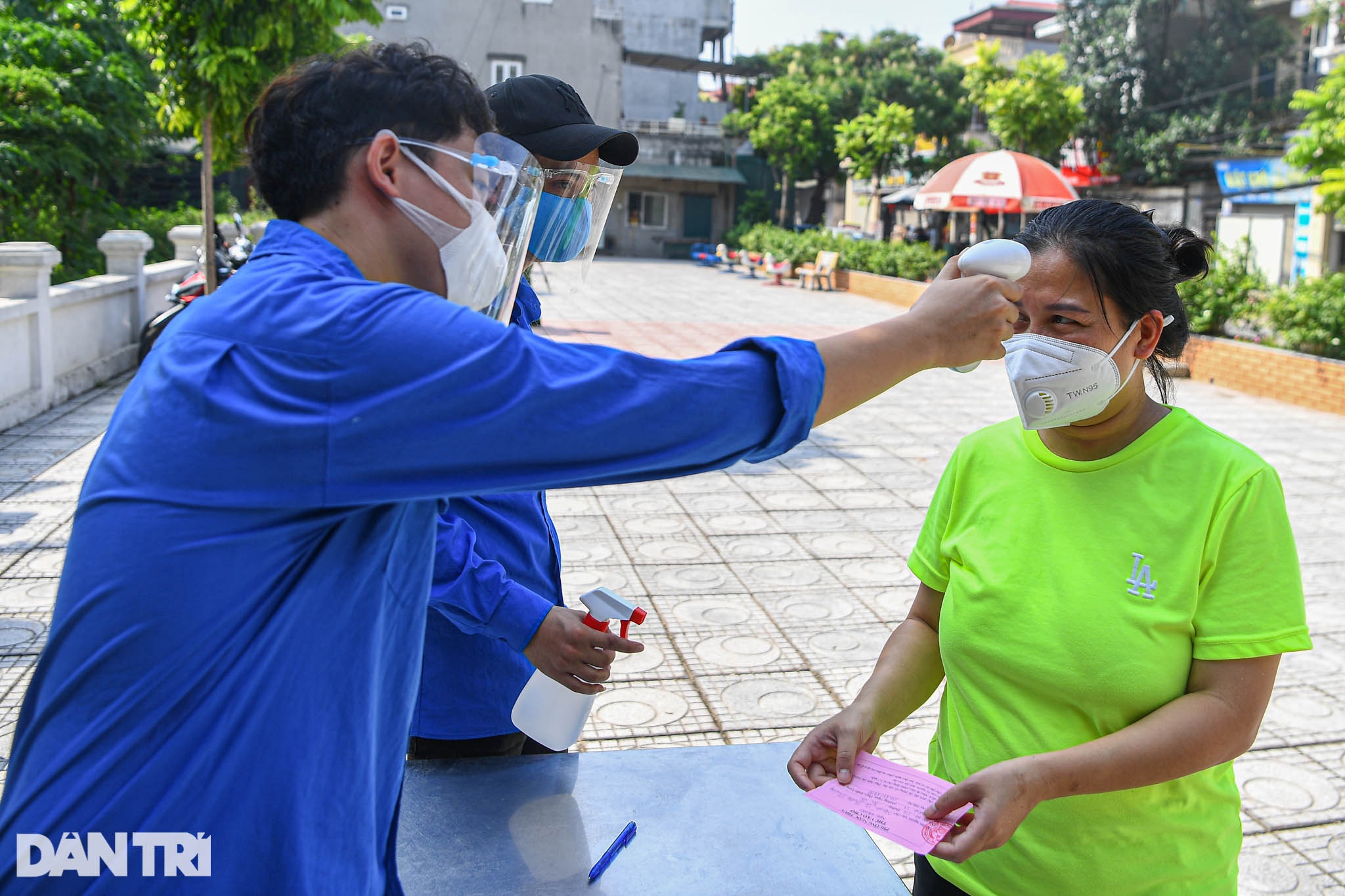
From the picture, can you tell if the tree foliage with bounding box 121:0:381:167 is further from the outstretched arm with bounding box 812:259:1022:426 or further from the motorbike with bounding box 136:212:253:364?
the outstretched arm with bounding box 812:259:1022:426

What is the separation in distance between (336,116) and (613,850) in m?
1.13

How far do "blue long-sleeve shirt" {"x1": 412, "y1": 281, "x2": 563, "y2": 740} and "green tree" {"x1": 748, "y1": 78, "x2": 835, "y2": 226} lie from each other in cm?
3255

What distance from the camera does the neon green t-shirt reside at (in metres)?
1.54

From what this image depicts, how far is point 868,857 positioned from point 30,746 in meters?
1.18

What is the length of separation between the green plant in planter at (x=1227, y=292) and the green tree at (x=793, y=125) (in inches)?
871

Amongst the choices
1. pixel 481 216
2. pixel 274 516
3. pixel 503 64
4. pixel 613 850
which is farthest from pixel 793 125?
pixel 274 516

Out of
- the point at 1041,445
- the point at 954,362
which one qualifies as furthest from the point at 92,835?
the point at 1041,445

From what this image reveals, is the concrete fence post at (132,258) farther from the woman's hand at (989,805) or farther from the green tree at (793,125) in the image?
the green tree at (793,125)

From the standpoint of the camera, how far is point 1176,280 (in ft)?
6.10

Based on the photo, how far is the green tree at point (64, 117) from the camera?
10.7 meters

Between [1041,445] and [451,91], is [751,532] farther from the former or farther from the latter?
[451,91]

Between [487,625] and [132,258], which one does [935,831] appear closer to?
[487,625]

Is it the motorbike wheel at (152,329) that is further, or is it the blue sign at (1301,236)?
the blue sign at (1301,236)

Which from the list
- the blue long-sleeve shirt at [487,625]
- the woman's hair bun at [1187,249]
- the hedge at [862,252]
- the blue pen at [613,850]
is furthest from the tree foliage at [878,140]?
the blue pen at [613,850]
